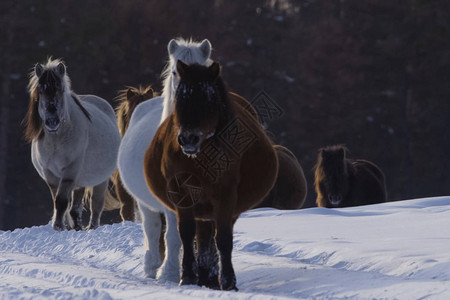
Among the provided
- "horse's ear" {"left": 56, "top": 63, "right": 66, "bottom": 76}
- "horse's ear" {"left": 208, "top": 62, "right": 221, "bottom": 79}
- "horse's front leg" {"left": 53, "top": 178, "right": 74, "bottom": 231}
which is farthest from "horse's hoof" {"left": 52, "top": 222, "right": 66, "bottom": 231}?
"horse's ear" {"left": 208, "top": 62, "right": 221, "bottom": 79}

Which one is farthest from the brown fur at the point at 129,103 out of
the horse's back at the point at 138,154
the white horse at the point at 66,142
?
the horse's back at the point at 138,154

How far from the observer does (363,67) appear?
2741 centimetres

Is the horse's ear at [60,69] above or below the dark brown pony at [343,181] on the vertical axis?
above

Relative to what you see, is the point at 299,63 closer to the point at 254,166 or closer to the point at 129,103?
the point at 129,103

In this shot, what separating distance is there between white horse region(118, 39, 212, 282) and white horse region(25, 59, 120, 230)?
2318 mm

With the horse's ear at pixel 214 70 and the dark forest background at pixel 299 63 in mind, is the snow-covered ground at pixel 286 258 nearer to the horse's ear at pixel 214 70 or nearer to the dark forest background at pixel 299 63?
the horse's ear at pixel 214 70

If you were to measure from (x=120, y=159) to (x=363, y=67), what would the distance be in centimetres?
2126

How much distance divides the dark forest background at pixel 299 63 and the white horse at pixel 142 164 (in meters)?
18.0

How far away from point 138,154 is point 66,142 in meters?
3.83

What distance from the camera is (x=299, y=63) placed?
27625 millimetres

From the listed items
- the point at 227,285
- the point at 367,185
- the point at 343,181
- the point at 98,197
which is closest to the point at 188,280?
the point at 227,285

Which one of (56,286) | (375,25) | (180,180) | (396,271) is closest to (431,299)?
(396,271)

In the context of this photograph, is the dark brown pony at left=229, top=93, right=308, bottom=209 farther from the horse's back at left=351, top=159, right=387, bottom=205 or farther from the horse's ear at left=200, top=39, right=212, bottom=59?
the horse's ear at left=200, top=39, right=212, bottom=59

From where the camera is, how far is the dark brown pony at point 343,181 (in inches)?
532
